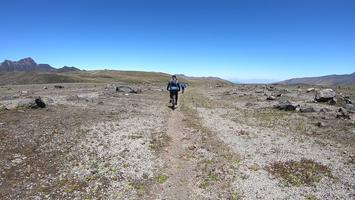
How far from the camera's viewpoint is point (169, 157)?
758 inches

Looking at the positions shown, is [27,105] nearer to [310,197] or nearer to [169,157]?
[169,157]

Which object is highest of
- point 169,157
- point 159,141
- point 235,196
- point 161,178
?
point 159,141

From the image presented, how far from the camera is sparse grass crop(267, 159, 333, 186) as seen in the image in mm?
16163

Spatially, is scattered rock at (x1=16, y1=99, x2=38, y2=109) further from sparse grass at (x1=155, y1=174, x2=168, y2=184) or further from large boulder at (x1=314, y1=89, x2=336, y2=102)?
large boulder at (x1=314, y1=89, x2=336, y2=102)

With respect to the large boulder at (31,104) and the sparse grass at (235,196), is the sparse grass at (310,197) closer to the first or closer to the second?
the sparse grass at (235,196)

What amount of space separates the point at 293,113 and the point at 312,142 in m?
14.0

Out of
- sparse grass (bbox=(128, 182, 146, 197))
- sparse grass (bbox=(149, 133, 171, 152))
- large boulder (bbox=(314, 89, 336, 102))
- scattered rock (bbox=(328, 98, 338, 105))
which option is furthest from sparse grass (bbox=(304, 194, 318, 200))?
large boulder (bbox=(314, 89, 336, 102))

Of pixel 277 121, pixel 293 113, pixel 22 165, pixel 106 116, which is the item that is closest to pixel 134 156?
pixel 22 165

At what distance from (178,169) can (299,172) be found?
709cm

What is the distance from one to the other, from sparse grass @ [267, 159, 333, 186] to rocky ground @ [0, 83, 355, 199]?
0.05 meters

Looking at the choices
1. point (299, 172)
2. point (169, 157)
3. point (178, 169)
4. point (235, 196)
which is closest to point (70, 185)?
point (178, 169)

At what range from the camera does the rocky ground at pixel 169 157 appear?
14773mm

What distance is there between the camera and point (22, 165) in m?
16.9

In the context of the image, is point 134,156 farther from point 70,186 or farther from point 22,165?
point 22,165
